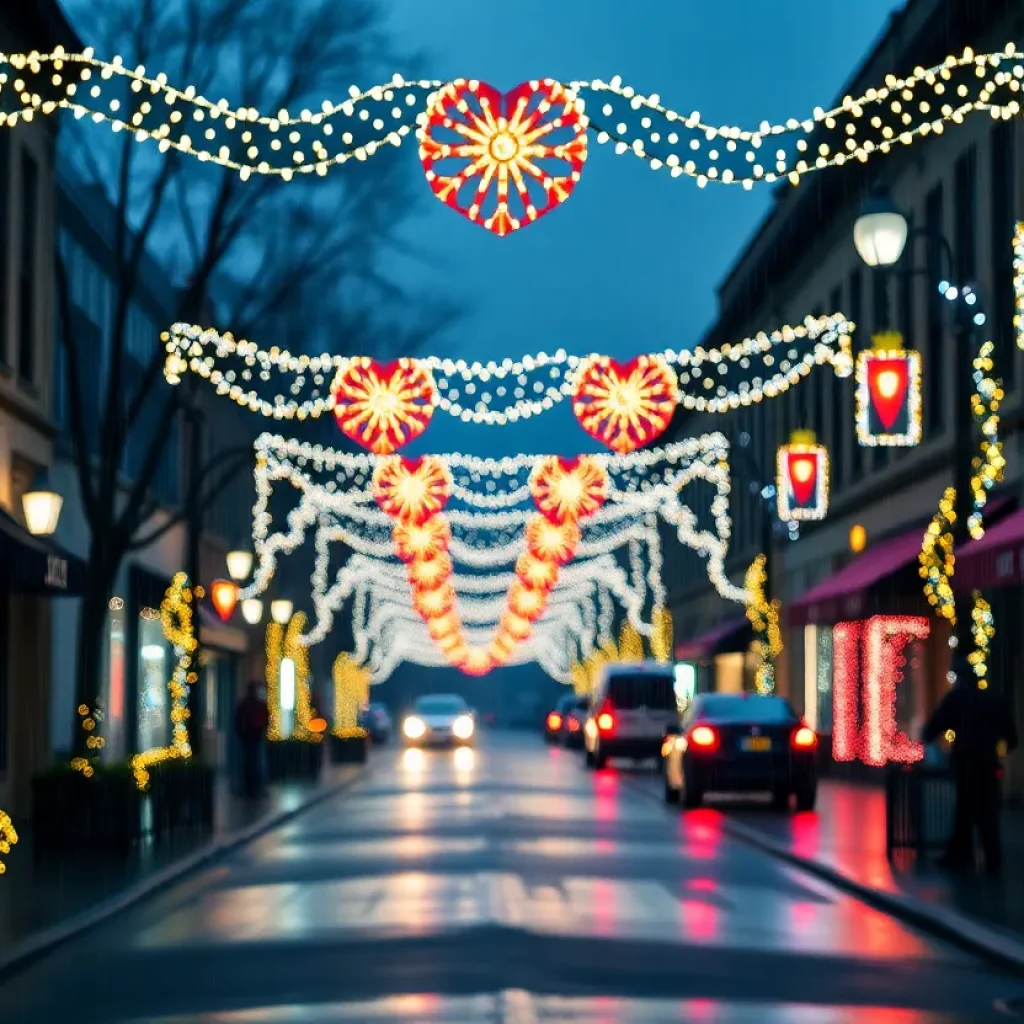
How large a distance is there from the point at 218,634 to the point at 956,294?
33949 millimetres

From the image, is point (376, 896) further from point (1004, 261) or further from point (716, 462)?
point (716, 462)

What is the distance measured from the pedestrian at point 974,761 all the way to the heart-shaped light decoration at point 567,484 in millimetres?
24790

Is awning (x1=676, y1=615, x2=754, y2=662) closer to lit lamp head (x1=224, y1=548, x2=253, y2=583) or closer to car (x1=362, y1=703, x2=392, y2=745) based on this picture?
car (x1=362, y1=703, x2=392, y2=745)

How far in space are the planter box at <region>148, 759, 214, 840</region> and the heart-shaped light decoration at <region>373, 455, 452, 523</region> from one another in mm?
16972

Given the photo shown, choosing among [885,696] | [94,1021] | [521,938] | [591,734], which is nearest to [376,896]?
[521,938]

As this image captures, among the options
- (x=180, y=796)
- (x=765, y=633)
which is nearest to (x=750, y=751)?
(x=180, y=796)

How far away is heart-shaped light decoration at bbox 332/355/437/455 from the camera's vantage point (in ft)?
104

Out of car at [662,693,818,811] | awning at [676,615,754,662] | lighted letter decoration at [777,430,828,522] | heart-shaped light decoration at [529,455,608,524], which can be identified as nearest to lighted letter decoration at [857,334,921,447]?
car at [662,693,818,811]

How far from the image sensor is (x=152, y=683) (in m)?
47.8

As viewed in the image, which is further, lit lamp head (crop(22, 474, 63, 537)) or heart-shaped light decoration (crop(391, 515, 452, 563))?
heart-shaped light decoration (crop(391, 515, 452, 563))

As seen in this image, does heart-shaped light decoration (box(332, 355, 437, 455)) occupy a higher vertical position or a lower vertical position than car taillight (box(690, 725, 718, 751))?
higher

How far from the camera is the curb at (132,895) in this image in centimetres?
1386

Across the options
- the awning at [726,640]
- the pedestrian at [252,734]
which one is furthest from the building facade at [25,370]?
the awning at [726,640]

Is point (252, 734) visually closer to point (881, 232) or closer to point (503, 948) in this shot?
point (881, 232)
